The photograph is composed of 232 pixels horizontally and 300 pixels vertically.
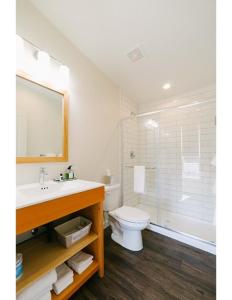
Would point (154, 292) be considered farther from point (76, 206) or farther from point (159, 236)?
point (76, 206)

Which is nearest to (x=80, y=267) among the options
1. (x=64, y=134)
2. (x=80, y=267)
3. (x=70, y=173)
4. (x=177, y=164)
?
(x=80, y=267)

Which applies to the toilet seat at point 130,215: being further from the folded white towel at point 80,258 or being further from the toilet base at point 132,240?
the folded white towel at point 80,258

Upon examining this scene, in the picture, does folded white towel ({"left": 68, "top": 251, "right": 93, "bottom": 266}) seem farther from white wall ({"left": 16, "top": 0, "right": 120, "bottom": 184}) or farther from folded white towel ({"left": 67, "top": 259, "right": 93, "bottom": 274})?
white wall ({"left": 16, "top": 0, "right": 120, "bottom": 184})

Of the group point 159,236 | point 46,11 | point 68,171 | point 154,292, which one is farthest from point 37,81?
point 159,236

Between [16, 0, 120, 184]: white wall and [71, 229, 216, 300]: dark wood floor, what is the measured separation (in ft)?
3.34

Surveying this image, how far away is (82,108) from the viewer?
1.82 m

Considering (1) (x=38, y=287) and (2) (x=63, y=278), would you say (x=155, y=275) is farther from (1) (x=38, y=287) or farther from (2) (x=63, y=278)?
(1) (x=38, y=287)

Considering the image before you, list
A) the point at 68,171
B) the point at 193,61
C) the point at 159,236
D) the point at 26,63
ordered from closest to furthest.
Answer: the point at 26,63 < the point at 68,171 < the point at 193,61 < the point at 159,236

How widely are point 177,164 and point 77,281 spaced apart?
2.28 m

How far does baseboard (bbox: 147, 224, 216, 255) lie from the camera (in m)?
1.69

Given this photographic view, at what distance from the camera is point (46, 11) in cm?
140

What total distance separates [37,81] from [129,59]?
1.25m

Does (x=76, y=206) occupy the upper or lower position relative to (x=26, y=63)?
lower
